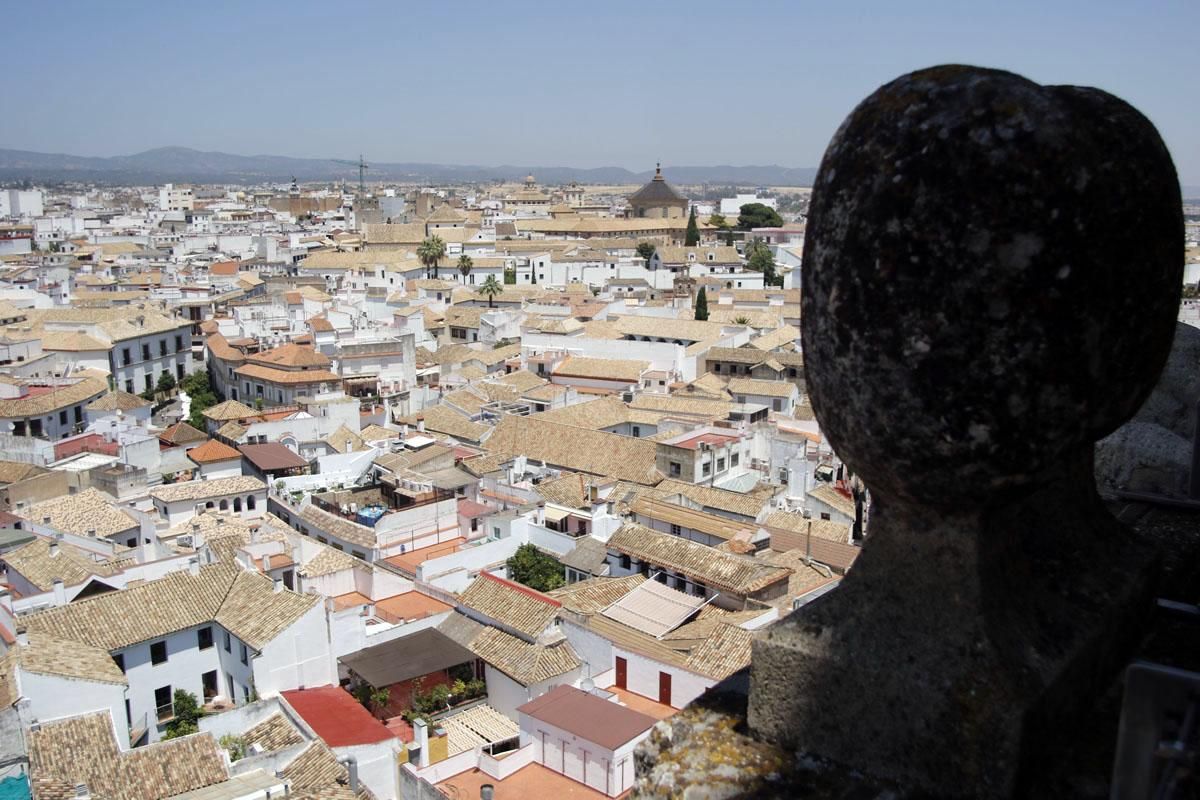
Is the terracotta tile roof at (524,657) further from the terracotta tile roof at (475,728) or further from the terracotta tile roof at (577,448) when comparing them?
the terracotta tile roof at (577,448)

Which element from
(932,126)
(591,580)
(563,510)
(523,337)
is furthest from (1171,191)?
(523,337)

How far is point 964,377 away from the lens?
290cm

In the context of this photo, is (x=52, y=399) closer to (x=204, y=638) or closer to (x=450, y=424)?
(x=450, y=424)

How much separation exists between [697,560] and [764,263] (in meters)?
56.8

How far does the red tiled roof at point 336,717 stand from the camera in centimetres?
1528

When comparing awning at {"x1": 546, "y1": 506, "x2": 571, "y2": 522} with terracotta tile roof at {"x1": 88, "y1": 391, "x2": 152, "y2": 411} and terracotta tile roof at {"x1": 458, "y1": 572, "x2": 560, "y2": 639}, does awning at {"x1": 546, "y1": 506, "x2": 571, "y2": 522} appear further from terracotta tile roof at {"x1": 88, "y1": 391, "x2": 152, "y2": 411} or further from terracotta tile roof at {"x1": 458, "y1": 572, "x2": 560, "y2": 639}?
terracotta tile roof at {"x1": 88, "y1": 391, "x2": 152, "y2": 411}

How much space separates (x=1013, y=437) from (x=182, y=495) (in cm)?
2717

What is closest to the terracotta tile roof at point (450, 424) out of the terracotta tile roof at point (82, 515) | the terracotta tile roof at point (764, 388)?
the terracotta tile roof at point (764, 388)

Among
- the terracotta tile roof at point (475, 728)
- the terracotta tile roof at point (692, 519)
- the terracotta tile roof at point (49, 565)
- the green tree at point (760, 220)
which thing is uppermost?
the green tree at point (760, 220)

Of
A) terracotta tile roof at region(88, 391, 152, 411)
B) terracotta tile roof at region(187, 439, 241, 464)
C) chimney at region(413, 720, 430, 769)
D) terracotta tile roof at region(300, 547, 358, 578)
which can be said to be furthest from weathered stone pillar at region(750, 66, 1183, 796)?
terracotta tile roof at region(88, 391, 152, 411)

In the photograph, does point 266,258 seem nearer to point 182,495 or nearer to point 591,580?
point 182,495

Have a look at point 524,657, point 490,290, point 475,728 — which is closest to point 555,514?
point 524,657

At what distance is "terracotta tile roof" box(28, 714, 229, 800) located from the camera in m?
13.2

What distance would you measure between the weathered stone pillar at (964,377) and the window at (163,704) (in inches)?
680
